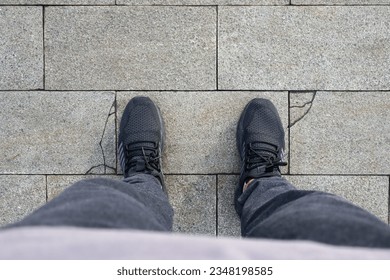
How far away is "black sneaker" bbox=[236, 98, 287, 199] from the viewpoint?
234cm

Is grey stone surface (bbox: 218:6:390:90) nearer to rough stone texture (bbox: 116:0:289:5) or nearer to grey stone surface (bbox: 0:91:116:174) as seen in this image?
rough stone texture (bbox: 116:0:289:5)

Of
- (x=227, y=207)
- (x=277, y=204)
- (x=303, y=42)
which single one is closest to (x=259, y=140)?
(x=227, y=207)

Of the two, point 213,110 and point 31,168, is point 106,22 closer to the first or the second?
point 213,110

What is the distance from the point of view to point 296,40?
2373 millimetres

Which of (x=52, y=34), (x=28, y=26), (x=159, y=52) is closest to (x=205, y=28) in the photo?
(x=159, y=52)

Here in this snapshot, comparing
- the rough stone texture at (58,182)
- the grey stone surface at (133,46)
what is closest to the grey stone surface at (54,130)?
the rough stone texture at (58,182)

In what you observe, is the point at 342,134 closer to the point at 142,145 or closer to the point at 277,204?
the point at 277,204

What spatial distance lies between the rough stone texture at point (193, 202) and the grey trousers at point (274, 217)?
68 cm

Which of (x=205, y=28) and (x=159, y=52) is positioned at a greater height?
(x=205, y=28)

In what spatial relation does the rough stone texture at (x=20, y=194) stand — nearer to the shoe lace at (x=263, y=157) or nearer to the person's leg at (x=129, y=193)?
the person's leg at (x=129, y=193)

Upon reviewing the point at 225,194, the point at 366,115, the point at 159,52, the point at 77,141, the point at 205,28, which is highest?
the point at 205,28

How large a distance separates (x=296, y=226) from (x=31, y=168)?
1.75 m

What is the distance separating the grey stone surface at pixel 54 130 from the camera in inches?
94.8

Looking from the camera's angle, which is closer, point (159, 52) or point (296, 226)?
point (296, 226)
